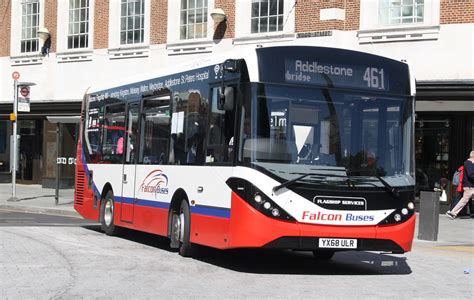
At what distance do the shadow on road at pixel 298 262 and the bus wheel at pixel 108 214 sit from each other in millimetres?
1351

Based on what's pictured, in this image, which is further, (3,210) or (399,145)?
(3,210)

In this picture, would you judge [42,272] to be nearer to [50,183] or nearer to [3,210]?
[3,210]

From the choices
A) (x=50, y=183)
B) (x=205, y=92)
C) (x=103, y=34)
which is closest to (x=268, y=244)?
(x=205, y=92)

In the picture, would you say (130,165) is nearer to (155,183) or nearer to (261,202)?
(155,183)

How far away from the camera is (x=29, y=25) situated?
1210 inches

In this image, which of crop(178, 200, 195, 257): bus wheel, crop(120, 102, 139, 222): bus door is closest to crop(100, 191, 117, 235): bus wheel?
crop(120, 102, 139, 222): bus door

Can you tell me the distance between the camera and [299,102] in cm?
926

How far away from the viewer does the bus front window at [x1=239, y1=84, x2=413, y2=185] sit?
9.07 m

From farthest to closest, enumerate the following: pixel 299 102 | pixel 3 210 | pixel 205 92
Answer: pixel 3 210
pixel 205 92
pixel 299 102

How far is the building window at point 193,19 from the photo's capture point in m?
25.0

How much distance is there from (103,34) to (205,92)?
18.4 m

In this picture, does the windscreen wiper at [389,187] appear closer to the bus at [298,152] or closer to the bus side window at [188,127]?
the bus at [298,152]

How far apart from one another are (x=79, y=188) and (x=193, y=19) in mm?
11292

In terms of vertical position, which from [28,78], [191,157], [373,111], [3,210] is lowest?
[3,210]
